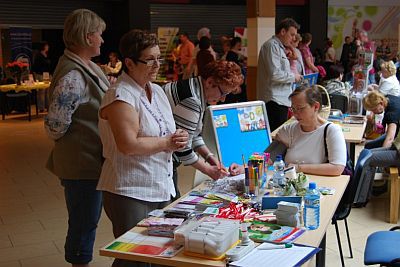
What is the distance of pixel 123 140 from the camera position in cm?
244

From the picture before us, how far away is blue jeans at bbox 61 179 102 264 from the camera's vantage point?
2975mm

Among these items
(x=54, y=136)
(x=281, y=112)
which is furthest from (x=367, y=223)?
(x=54, y=136)

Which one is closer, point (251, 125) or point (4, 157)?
point (251, 125)

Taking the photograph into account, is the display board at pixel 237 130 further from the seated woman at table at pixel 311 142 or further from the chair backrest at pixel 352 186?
the chair backrest at pixel 352 186

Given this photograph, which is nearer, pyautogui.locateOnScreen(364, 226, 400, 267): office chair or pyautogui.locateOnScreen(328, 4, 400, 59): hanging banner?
pyautogui.locateOnScreen(364, 226, 400, 267): office chair

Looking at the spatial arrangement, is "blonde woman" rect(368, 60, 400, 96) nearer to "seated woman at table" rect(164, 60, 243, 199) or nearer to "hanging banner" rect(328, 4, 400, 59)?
"seated woman at table" rect(164, 60, 243, 199)

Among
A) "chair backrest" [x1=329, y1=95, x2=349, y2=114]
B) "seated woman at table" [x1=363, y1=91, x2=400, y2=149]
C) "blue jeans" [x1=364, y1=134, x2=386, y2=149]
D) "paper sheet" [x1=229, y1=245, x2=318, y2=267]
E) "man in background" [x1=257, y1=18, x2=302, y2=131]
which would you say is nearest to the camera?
"paper sheet" [x1=229, y1=245, x2=318, y2=267]

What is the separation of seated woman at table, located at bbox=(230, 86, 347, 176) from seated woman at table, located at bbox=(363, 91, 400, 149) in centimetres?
192

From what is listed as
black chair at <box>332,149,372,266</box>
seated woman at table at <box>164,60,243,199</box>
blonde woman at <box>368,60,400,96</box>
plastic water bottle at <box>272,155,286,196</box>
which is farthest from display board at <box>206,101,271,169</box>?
blonde woman at <box>368,60,400,96</box>

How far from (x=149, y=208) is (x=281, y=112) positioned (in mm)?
3568

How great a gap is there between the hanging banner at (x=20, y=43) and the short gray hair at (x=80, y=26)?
37.2ft

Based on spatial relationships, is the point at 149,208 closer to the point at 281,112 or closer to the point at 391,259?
the point at 391,259

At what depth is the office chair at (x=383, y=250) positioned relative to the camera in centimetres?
276

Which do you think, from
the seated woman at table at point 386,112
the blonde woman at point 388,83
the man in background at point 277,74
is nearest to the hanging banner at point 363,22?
the blonde woman at point 388,83
